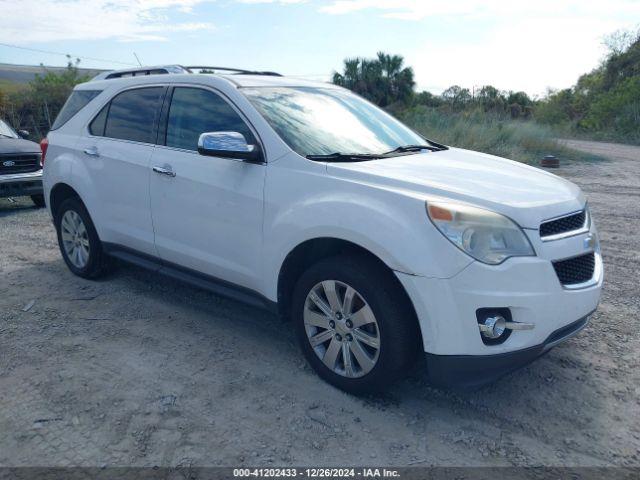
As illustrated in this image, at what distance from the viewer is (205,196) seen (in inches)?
155

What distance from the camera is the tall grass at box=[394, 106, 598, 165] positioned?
615 inches

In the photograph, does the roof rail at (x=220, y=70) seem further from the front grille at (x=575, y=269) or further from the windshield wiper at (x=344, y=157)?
the front grille at (x=575, y=269)

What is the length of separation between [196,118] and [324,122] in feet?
3.18

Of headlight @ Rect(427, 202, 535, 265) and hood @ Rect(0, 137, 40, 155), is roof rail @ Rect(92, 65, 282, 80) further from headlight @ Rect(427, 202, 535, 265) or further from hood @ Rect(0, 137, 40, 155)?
hood @ Rect(0, 137, 40, 155)

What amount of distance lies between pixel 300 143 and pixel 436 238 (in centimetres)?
122

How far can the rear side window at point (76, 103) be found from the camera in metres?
5.27

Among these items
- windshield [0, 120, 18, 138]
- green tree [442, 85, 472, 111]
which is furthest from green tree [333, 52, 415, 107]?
windshield [0, 120, 18, 138]

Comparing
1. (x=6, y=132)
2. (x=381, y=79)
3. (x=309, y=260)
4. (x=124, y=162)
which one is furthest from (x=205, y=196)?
(x=381, y=79)

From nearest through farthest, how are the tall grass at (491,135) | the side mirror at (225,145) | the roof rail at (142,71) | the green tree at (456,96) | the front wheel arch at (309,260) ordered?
the front wheel arch at (309,260) → the side mirror at (225,145) → the roof rail at (142,71) → the tall grass at (491,135) → the green tree at (456,96)

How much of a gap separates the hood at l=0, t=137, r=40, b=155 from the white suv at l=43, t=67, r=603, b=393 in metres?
5.04

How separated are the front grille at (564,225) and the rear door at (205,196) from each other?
1675 millimetres

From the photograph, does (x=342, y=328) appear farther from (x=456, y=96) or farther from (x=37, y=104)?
(x=456, y=96)

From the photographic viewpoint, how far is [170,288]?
5242 mm

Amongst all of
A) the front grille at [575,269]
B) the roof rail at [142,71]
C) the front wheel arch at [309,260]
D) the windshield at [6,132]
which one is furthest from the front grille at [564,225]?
the windshield at [6,132]
